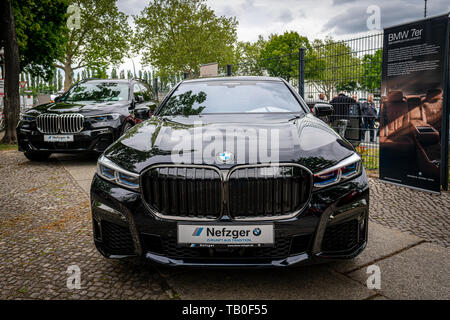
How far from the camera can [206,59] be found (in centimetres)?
3566

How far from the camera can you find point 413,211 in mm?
4527

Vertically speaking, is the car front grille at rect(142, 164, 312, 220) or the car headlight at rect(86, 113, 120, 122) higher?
the car headlight at rect(86, 113, 120, 122)

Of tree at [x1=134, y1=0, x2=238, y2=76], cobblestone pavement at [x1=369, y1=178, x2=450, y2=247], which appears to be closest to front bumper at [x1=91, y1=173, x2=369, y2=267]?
cobblestone pavement at [x1=369, y1=178, x2=450, y2=247]

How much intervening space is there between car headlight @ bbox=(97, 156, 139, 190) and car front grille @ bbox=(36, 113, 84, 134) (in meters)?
4.93

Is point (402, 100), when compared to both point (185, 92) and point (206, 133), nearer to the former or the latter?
point (185, 92)

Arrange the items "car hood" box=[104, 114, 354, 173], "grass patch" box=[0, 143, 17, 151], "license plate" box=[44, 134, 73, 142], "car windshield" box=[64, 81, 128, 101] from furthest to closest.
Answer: "grass patch" box=[0, 143, 17, 151], "car windshield" box=[64, 81, 128, 101], "license plate" box=[44, 134, 73, 142], "car hood" box=[104, 114, 354, 173]

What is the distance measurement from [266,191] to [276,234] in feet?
0.87

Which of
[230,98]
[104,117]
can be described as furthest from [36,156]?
[230,98]

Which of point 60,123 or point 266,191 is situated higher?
point 60,123

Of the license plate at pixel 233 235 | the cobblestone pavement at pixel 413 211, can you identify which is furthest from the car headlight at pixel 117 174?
the cobblestone pavement at pixel 413 211

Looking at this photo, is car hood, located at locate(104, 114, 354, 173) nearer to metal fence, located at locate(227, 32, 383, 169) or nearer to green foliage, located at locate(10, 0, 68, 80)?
metal fence, located at locate(227, 32, 383, 169)

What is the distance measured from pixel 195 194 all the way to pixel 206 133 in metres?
0.61

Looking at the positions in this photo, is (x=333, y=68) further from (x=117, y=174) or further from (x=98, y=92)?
(x=117, y=174)

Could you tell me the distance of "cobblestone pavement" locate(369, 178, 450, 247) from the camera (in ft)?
12.5
